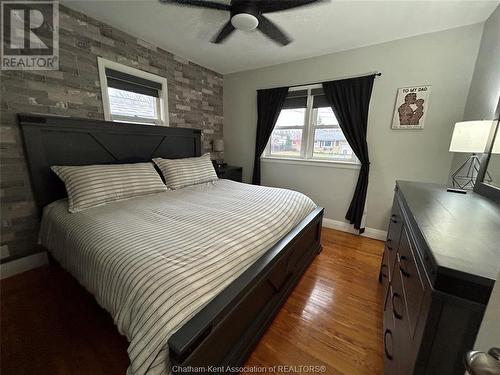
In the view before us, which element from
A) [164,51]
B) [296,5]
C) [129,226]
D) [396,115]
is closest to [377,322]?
[129,226]

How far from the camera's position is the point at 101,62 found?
217 centimetres

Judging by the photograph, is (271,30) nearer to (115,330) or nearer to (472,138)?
(472,138)

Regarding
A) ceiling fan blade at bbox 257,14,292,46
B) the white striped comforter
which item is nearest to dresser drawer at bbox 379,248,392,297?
the white striped comforter

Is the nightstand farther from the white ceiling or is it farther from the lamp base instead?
the lamp base

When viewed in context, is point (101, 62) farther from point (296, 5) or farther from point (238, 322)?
point (238, 322)

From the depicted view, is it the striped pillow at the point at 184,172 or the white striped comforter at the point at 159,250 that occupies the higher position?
the striped pillow at the point at 184,172

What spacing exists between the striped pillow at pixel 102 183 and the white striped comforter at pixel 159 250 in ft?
0.32

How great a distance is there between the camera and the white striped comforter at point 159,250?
2.53ft

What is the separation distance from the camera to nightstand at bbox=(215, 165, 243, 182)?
326 centimetres

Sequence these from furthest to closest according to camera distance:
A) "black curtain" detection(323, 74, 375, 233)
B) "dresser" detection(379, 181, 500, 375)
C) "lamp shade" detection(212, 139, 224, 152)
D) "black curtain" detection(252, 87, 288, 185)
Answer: "lamp shade" detection(212, 139, 224, 152), "black curtain" detection(252, 87, 288, 185), "black curtain" detection(323, 74, 375, 233), "dresser" detection(379, 181, 500, 375)

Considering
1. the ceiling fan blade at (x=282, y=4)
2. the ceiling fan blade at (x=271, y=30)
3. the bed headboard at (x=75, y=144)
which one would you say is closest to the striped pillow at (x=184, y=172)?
the bed headboard at (x=75, y=144)

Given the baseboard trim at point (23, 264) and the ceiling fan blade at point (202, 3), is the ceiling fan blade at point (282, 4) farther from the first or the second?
the baseboard trim at point (23, 264)

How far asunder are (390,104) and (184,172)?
2.63m

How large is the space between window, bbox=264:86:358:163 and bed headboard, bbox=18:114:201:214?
185 centimetres
